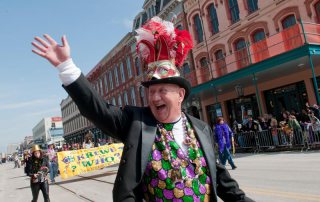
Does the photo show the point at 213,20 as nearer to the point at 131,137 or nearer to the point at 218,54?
the point at 218,54

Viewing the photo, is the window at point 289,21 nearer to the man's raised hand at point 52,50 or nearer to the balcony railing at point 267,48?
the balcony railing at point 267,48

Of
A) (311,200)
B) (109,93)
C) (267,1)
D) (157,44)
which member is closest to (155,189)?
(157,44)

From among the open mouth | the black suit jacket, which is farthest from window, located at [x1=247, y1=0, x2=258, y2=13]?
the open mouth

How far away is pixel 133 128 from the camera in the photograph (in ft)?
7.74

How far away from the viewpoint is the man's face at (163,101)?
243 cm

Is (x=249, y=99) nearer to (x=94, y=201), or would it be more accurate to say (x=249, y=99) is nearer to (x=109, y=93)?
(x=94, y=201)

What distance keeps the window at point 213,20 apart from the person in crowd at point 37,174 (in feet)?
54.2

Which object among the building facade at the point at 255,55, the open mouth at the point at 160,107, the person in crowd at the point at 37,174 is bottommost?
the person in crowd at the point at 37,174

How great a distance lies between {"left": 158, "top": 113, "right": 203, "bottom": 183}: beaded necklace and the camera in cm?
232

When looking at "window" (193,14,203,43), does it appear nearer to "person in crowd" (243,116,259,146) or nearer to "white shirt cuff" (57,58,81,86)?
"person in crowd" (243,116,259,146)

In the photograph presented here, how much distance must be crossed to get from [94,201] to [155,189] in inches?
250

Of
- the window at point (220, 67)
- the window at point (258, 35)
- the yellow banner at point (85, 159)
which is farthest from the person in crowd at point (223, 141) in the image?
the window at point (258, 35)

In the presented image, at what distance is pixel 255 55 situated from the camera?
618 inches

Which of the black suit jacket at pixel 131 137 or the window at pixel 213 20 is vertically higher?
the window at pixel 213 20
